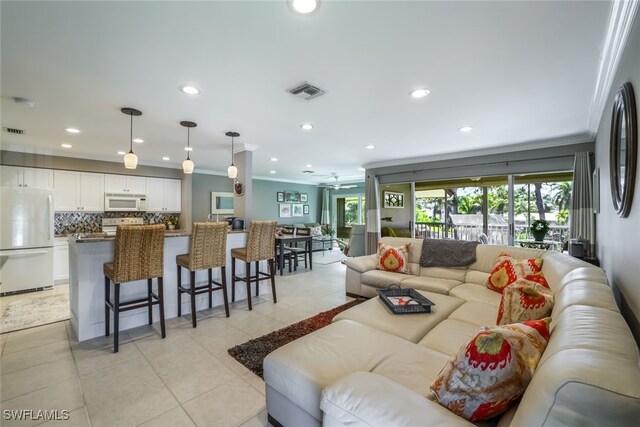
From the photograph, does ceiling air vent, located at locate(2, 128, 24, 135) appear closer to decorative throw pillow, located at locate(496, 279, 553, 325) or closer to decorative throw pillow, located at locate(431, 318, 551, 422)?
decorative throw pillow, located at locate(431, 318, 551, 422)

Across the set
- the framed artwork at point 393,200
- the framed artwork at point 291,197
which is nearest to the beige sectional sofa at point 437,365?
the framed artwork at point 393,200

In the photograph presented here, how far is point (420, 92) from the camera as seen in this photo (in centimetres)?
252

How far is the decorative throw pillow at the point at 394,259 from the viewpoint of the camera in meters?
3.88

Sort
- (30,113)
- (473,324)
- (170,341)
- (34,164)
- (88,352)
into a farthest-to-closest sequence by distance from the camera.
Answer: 1. (34,164)
2. (30,113)
3. (170,341)
4. (88,352)
5. (473,324)

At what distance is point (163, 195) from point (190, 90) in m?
4.44

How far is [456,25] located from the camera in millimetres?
1619

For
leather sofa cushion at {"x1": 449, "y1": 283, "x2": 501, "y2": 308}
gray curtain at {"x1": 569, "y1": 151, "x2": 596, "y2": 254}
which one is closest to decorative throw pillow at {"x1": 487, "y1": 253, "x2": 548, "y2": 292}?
leather sofa cushion at {"x1": 449, "y1": 283, "x2": 501, "y2": 308}

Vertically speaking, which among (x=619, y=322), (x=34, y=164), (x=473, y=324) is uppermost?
(x=34, y=164)

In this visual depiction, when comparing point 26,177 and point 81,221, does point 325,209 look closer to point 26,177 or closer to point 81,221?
point 81,221

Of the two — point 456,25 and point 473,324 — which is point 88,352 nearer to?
point 473,324

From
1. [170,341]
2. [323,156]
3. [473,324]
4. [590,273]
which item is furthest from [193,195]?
[590,273]

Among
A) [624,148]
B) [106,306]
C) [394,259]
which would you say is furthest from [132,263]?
[624,148]

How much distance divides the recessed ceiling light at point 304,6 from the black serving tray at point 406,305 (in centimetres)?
217

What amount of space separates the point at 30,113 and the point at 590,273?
5294 millimetres
